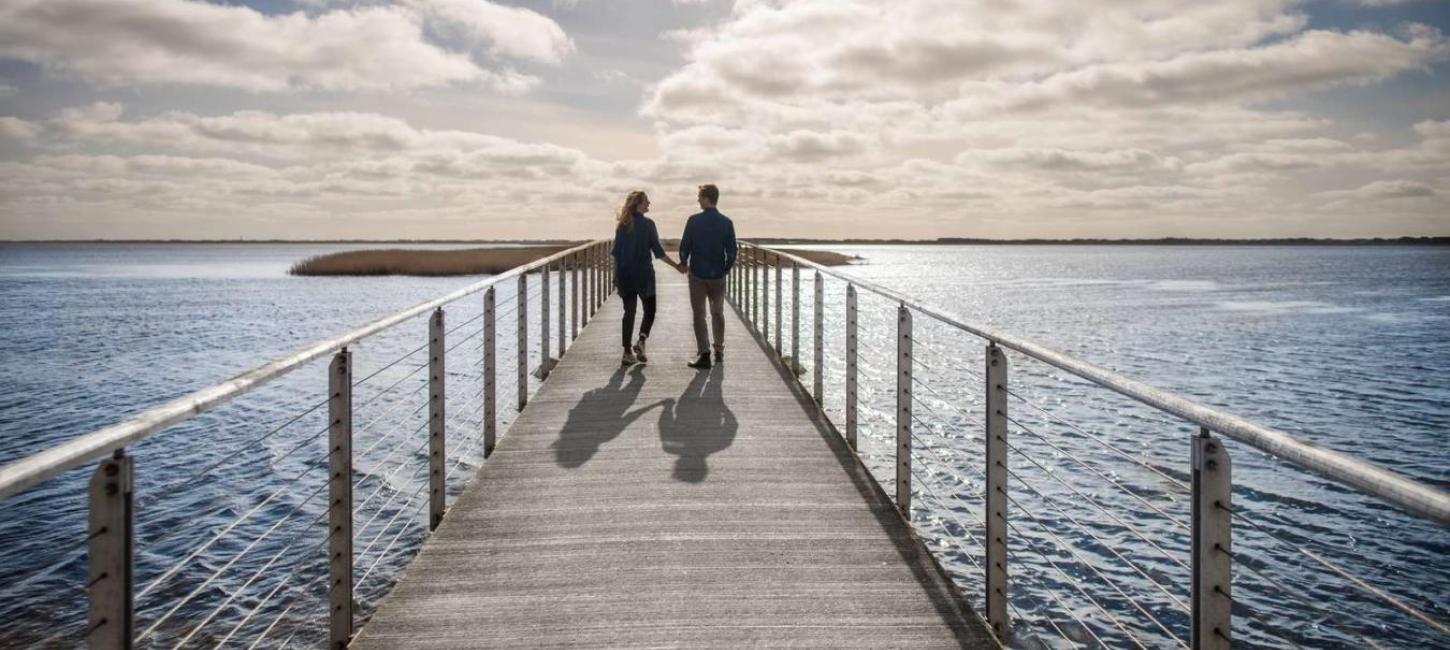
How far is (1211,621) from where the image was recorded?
2.10 meters

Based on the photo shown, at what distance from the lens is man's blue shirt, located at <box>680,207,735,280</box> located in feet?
27.1

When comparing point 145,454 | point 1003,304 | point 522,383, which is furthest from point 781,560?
point 1003,304

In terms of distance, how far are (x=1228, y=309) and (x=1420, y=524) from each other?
27598mm

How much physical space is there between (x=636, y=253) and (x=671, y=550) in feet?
15.9

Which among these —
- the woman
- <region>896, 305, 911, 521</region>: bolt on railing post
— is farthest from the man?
<region>896, 305, 911, 521</region>: bolt on railing post

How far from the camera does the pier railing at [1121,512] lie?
6.89 feet

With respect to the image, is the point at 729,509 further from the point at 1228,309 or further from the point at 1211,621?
the point at 1228,309

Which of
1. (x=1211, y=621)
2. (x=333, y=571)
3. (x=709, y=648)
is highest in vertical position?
(x=1211, y=621)

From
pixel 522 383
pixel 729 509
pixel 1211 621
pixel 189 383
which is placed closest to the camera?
pixel 1211 621

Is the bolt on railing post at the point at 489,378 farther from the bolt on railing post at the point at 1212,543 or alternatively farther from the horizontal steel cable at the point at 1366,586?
the horizontal steel cable at the point at 1366,586

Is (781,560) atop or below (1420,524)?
atop

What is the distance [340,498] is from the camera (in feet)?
10.3

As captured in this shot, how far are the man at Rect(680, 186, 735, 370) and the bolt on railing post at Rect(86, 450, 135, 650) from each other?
6.39 meters

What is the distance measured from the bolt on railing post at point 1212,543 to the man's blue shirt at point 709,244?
20.5ft
